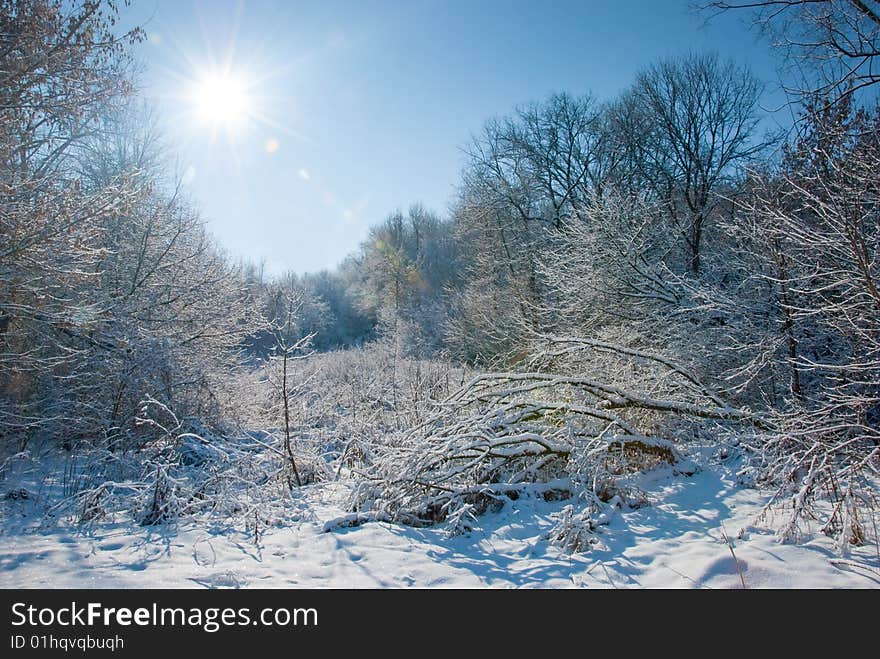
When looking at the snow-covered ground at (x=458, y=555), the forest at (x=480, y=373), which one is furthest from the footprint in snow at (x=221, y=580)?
the forest at (x=480, y=373)

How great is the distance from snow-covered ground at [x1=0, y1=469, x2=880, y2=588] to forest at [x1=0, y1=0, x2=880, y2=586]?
0.86 ft

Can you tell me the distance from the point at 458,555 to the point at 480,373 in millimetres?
4891

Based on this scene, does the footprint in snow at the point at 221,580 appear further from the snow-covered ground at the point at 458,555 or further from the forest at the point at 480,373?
the forest at the point at 480,373

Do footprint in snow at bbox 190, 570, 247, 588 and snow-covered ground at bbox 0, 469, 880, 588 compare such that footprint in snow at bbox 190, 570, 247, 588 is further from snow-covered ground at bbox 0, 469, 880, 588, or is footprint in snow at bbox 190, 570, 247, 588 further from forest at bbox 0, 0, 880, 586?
forest at bbox 0, 0, 880, 586

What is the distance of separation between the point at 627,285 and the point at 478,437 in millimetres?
7145

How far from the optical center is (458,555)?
4.21 meters

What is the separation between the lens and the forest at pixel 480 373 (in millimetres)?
5066

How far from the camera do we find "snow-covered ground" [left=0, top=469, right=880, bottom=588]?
3.31m

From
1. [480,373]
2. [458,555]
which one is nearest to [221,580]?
[458,555]

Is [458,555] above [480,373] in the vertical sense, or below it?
below

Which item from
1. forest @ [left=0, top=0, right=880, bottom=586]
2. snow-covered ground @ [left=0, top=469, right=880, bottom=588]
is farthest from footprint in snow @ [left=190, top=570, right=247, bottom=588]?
forest @ [left=0, top=0, right=880, bottom=586]

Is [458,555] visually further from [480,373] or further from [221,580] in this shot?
[480,373]

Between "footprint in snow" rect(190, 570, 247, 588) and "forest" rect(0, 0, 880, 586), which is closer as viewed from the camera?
"footprint in snow" rect(190, 570, 247, 588)
